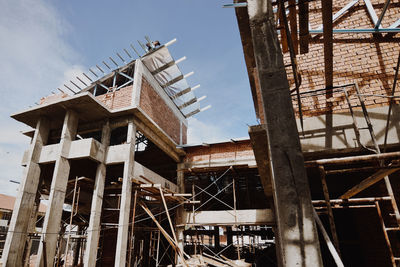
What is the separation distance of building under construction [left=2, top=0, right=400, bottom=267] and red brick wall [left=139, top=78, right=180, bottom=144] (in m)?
0.10

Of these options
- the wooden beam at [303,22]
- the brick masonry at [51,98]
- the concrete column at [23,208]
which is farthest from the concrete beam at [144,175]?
the wooden beam at [303,22]

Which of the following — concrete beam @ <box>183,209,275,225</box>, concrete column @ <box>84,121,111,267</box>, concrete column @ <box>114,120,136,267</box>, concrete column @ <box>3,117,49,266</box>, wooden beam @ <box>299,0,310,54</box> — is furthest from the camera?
concrete beam @ <box>183,209,275,225</box>

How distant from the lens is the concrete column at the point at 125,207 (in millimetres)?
8898

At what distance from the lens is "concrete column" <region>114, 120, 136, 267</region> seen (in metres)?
8.90

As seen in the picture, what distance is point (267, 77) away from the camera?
322 centimetres

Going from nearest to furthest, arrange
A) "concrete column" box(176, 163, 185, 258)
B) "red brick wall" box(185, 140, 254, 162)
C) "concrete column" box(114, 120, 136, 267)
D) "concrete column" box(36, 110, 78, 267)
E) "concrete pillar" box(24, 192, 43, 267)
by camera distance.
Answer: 1. "concrete column" box(36, 110, 78, 267)
2. "concrete column" box(114, 120, 136, 267)
3. "concrete pillar" box(24, 192, 43, 267)
4. "concrete column" box(176, 163, 185, 258)
5. "red brick wall" box(185, 140, 254, 162)

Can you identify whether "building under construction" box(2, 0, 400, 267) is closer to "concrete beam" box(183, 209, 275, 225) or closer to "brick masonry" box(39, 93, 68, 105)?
"concrete beam" box(183, 209, 275, 225)

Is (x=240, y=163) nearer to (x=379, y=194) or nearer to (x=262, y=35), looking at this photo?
(x=379, y=194)

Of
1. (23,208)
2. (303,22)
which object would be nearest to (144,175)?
(23,208)

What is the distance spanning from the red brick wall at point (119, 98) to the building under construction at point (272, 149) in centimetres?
7

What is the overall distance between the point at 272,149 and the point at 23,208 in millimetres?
11445

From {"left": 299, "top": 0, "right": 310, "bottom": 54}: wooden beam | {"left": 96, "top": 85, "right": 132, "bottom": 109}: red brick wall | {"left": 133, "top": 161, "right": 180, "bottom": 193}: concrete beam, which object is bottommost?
{"left": 133, "top": 161, "right": 180, "bottom": 193}: concrete beam

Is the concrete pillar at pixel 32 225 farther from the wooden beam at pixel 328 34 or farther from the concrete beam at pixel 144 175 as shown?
the wooden beam at pixel 328 34

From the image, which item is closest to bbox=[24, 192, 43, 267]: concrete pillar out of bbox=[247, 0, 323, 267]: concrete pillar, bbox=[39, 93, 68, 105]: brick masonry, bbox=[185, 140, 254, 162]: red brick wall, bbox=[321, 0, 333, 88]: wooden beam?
bbox=[39, 93, 68, 105]: brick masonry
